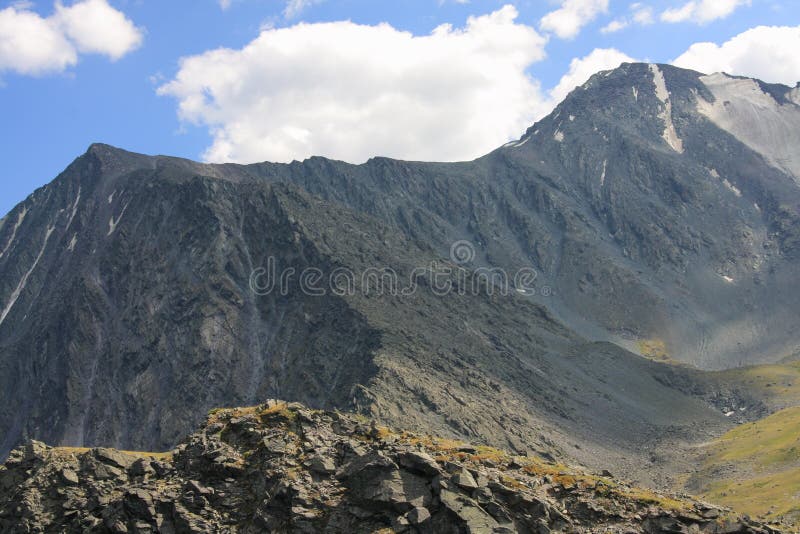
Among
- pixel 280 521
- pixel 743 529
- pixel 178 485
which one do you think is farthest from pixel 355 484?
pixel 743 529

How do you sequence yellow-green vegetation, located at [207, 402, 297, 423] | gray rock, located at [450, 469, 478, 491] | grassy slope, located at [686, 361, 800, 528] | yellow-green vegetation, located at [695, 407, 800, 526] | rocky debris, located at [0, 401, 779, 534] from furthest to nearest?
grassy slope, located at [686, 361, 800, 528], yellow-green vegetation, located at [695, 407, 800, 526], yellow-green vegetation, located at [207, 402, 297, 423], gray rock, located at [450, 469, 478, 491], rocky debris, located at [0, 401, 779, 534]

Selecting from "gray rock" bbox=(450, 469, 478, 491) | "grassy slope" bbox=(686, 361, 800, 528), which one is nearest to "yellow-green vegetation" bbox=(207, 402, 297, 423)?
"gray rock" bbox=(450, 469, 478, 491)

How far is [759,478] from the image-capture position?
6501 inches

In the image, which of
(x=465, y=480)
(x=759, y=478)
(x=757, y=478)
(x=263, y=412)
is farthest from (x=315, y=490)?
(x=757, y=478)

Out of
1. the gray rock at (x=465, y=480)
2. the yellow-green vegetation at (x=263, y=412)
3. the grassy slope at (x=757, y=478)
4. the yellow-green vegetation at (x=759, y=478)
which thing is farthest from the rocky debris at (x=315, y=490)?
the grassy slope at (x=757, y=478)

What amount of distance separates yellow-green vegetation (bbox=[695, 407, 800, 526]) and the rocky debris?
56.8 m

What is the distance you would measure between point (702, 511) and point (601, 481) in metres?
7.12

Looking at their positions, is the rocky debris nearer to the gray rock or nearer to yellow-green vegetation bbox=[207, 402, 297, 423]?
the gray rock

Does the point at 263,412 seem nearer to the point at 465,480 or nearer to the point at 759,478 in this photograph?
the point at 465,480

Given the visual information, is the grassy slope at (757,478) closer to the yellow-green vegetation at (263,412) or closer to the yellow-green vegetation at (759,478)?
the yellow-green vegetation at (759,478)

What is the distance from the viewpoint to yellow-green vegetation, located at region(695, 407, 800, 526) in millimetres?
128625

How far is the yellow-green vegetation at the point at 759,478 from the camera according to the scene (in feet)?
422

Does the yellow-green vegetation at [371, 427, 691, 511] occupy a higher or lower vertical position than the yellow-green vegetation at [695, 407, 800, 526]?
higher

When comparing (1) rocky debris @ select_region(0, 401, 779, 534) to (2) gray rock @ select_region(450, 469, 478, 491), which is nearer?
(1) rocky debris @ select_region(0, 401, 779, 534)
